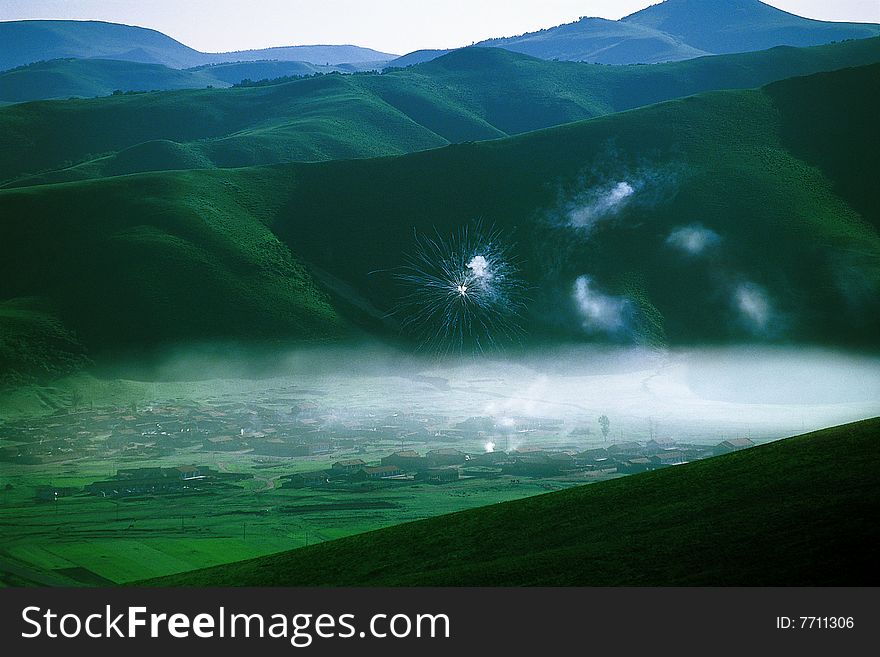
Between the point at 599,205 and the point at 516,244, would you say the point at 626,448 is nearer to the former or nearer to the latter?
the point at 516,244

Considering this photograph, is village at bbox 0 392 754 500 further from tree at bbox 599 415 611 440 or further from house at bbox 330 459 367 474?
tree at bbox 599 415 611 440

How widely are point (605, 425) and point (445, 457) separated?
85.1 ft

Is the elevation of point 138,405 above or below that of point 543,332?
below

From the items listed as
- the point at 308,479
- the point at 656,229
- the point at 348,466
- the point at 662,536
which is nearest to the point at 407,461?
the point at 348,466

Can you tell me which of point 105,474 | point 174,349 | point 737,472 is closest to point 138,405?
point 174,349

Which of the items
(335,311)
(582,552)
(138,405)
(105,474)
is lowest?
(582,552)

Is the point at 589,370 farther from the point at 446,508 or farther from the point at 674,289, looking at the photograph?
the point at 446,508

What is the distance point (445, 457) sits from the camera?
112062mm

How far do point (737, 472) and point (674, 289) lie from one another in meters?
120

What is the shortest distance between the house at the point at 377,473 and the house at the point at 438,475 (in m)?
2.68

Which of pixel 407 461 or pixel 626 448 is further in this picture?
pixel 626 448

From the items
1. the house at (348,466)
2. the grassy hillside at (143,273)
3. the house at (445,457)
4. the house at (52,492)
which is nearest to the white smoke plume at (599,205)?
the grassy hillside at (143,273)

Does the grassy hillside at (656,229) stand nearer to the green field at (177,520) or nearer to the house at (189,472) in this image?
the green field at (177,520)

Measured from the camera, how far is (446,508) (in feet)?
306
